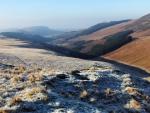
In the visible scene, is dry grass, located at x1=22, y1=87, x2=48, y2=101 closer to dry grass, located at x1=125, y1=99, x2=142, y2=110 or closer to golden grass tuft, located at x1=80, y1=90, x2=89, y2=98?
golden grass tuft, located at x1=80, y1=90, x2=89, y2=98

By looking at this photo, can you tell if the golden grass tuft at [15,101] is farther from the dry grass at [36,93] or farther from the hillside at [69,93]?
the dry grass at [36,93]

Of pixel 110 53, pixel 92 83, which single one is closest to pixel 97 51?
pixel 110 53

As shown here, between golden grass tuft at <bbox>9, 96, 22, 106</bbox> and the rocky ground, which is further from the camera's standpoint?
the rocky ground

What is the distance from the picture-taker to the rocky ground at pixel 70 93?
18.1m

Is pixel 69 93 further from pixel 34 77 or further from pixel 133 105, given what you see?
pixel 133 105

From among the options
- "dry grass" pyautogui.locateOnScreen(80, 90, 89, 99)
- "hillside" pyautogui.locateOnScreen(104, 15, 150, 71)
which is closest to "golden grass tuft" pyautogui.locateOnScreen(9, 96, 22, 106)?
"dry grass" pyautogui.locateOnScreen(80, 90, 89, 99)

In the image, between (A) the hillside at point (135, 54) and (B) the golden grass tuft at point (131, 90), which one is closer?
(B) the golden grass tuft at point (131, 90)

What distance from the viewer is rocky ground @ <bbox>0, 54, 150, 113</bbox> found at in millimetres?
18078

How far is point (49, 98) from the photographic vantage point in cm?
1905

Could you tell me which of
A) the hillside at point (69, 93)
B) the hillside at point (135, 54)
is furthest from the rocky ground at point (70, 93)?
the hillside at point (135, 54)

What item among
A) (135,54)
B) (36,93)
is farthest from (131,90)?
(135,54)

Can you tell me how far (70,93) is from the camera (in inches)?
819

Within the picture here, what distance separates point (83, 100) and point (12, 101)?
3.74m

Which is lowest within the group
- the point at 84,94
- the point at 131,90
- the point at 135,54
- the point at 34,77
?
the point at 135,54
